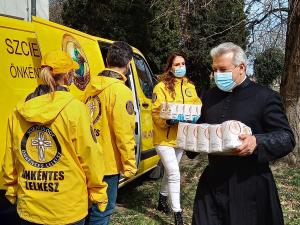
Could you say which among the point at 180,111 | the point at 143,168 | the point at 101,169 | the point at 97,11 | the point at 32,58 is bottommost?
the point at 143,168

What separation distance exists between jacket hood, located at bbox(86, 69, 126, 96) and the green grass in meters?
1.98

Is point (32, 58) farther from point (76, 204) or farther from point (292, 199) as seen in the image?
point (292, 199)

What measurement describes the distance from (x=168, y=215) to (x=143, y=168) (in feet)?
2.74

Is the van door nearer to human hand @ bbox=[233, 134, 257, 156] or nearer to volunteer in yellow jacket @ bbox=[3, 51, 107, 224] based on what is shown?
volunteer in yellow jacket @ bbox=[3, 51, 107, 224]

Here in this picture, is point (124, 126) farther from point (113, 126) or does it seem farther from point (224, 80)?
point (224, 80)

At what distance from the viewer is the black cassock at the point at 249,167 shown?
9.50 ft

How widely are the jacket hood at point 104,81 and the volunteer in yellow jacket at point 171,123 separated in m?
1.22

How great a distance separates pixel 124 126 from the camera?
12.5 feet

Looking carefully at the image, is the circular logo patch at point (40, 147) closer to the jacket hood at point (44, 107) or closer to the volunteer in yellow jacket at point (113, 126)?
the jacket hood at point (44, 107)

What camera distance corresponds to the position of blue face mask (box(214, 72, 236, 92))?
9.95ft

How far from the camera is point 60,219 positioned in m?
2.93

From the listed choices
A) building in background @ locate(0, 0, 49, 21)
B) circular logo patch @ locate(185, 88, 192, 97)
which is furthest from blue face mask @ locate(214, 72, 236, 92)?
building in background @ locate(0, 0, 49, 21)

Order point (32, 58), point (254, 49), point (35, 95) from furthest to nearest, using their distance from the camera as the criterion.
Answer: point (254, 49)
point (32, 58)
point (35, 95)

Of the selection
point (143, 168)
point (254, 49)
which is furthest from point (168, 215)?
point (254, 49)
